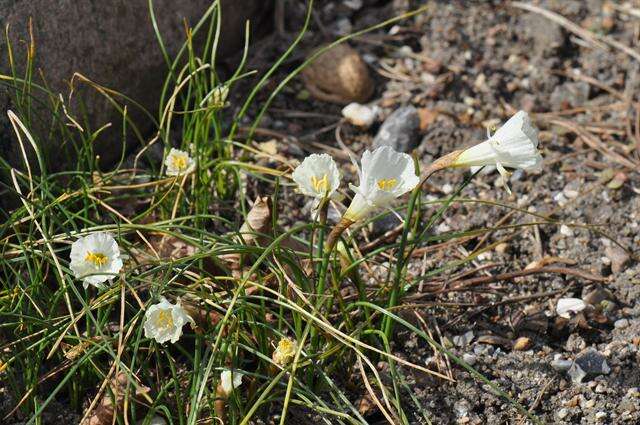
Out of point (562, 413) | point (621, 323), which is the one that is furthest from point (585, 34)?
point (562, 413)

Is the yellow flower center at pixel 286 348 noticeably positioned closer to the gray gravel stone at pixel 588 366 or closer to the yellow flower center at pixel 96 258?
the yellow flower center at pixel 96 258

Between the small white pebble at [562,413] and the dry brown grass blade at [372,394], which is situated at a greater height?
the dry brown grass blade at [372,394]

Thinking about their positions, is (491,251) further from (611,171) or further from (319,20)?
(319,20)

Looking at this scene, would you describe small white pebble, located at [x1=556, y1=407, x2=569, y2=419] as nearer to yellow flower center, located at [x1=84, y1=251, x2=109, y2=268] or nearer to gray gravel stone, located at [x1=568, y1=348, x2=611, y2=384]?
gray gravel stone, located at [x1=568, y1=348, x2=611, y2=384]

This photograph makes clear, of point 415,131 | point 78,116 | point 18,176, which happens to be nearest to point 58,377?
point 18,176

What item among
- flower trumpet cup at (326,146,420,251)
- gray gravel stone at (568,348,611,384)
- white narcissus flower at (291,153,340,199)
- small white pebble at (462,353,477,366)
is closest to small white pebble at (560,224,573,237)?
gray gravel stone at (568,348,611,384)

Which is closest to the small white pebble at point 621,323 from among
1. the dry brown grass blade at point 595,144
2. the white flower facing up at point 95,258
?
the dry brown grass blade at point 595,144

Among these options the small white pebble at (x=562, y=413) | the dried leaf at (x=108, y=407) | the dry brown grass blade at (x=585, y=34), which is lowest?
the small white pebble at (x=562, y=413)
